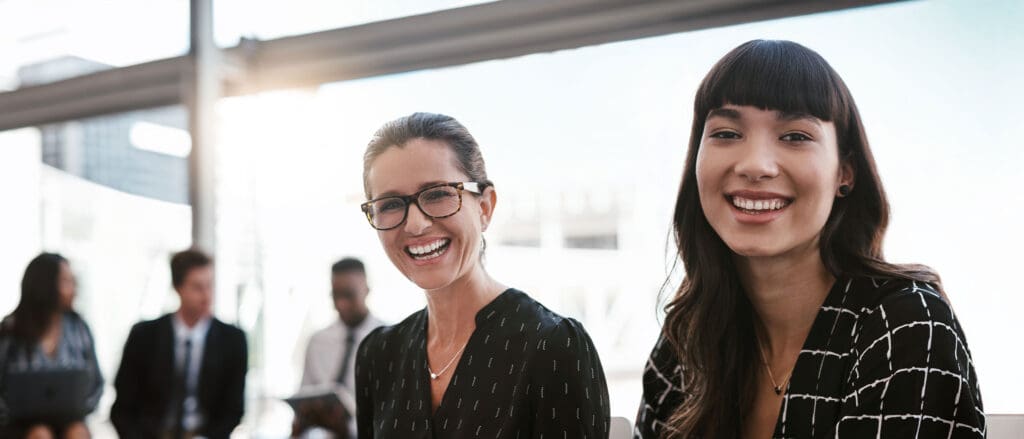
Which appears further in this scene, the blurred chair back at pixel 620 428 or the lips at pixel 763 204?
the blurred chair back at pixel 620 428

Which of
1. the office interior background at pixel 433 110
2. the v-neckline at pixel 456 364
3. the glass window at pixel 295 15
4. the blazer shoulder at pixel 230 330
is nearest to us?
the v-neckline at pixel 456 364

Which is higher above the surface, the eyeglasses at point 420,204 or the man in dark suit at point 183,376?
the eyeglasses at point 420,204

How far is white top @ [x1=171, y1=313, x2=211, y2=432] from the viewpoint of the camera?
3.58m

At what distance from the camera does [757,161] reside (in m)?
1.18

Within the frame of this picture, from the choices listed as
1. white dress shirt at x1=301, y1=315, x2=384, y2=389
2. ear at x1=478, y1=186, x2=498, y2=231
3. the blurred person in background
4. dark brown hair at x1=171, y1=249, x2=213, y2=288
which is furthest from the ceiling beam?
ear at x1=478, y1=186, x2=498, y2=231

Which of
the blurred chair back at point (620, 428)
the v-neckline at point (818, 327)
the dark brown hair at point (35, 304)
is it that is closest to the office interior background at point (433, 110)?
the dark brown hair at point (35, 304)

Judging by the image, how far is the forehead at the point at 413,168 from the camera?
4.88 ft

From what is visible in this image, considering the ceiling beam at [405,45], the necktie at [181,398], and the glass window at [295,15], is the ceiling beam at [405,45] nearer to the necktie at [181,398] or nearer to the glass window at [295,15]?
the glass window at [295,15]

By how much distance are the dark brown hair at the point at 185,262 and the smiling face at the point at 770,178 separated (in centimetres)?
307

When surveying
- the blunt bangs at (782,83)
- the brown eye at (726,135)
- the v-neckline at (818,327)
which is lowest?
the v-neckline at (818,327)

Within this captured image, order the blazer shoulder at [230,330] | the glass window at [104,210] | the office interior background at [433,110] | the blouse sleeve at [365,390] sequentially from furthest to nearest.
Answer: the glass window at [104,210] → the blazer shoulder at [230,330] → the office interior background at [433,110] → the blouse sleeve at [365,390]

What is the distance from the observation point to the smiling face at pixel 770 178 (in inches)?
46.7

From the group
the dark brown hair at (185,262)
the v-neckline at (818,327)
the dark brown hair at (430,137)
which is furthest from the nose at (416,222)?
the dark brown hair at (185,262)

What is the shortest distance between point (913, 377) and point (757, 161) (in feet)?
1.06
